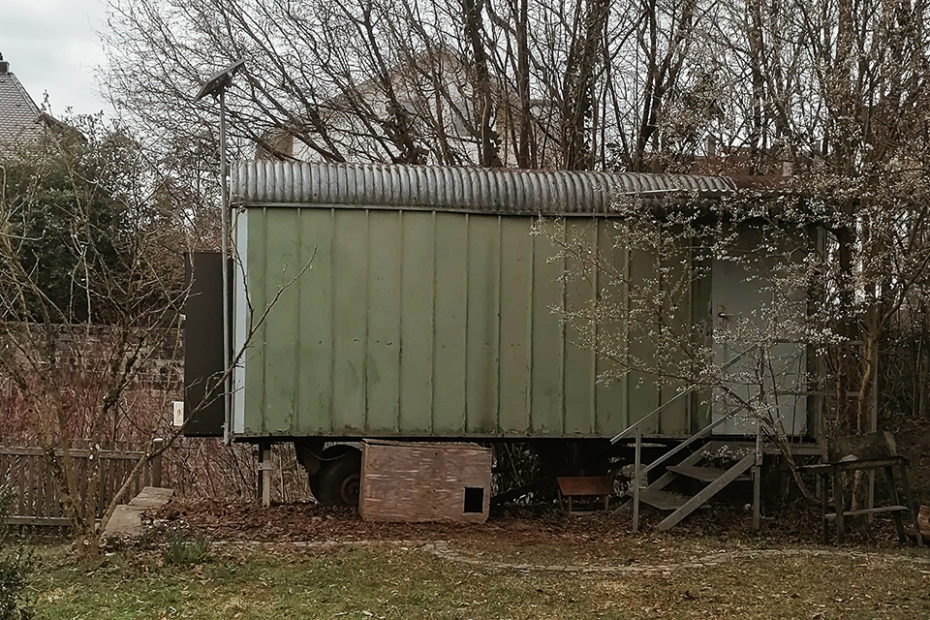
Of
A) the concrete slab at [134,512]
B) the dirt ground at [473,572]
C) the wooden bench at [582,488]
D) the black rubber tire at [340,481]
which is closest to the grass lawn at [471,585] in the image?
the dirt ground at [473,572]

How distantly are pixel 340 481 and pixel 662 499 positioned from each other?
3271 millimetres

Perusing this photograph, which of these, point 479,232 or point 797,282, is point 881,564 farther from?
point 479,232

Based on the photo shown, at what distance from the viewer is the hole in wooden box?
10453 mm

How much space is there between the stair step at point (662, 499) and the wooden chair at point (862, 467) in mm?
1395

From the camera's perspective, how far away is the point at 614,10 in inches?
626

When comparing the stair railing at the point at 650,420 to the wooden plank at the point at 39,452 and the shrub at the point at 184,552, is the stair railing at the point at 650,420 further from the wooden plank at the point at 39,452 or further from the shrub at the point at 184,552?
the wooden plank at the point at 39,452

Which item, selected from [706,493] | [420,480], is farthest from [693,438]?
[420,480]

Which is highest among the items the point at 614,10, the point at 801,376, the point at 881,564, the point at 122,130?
the point at 614,10

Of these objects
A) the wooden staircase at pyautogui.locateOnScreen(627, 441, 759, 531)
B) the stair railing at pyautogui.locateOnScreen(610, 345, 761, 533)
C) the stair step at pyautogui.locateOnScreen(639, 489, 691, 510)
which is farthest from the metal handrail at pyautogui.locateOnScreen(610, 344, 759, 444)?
the stair step at pyautogui.locateOnScreen(639, 489, 691, 510)

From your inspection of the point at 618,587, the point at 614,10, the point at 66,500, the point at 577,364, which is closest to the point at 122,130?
the point at 614,10

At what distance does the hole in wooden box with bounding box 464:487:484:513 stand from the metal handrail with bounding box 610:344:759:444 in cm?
141

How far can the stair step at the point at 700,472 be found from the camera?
10.3m

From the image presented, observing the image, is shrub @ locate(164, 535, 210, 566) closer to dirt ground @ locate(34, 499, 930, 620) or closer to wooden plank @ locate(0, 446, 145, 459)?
dirt ground @ locate(34, 499, 930, 620)

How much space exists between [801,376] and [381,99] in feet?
28.4
